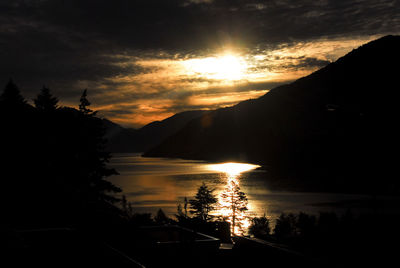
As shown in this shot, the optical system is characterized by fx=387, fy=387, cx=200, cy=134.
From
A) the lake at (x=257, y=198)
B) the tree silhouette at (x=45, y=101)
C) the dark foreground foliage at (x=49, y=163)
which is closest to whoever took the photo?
the dark foreground foliage at (x=49, y=163)

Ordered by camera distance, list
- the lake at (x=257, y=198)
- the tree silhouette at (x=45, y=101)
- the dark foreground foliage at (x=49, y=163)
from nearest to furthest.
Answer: the dark foreground foliage at (x=49, y=163)
the tree silhouette at (x=45, y=101)
the lake at (x=257, y=198)

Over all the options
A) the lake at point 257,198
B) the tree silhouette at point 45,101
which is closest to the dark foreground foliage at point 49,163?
the tree silhouette at point 45,101

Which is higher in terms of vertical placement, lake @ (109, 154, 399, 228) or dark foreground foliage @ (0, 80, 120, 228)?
dark foreground foliage @ (0, 80, 120, 228)

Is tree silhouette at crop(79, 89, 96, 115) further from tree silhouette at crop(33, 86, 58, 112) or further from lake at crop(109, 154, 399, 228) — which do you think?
lake at crop(109, 154, 399, 228)

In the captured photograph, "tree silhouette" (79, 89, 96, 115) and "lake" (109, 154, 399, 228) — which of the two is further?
"lake" (109, 154, 399, 228)

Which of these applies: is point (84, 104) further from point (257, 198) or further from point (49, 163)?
point (257, 198)

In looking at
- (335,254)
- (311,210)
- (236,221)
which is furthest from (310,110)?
(311,210)

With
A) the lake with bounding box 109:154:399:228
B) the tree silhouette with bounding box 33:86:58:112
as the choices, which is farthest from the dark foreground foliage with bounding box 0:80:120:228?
the lake with bounding box 109:154:399:228

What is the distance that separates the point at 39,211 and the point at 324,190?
145m

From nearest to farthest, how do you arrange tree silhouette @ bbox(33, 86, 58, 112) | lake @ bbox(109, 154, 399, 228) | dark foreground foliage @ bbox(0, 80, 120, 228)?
dark foreground foliage @ bbox(0, 80, 120, 228) < tree silhouette @ bbox(33, 86, 58, 112) < lake @ bbox(109, 154, 399, 228)

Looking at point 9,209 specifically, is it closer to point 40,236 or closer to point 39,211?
point 39,211

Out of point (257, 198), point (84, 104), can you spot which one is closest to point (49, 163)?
point (84, 104)

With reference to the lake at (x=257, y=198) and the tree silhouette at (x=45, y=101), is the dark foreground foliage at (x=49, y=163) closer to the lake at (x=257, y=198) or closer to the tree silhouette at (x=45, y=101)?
the tree silhouette at (x=45, y=101)

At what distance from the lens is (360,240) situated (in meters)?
6.86
